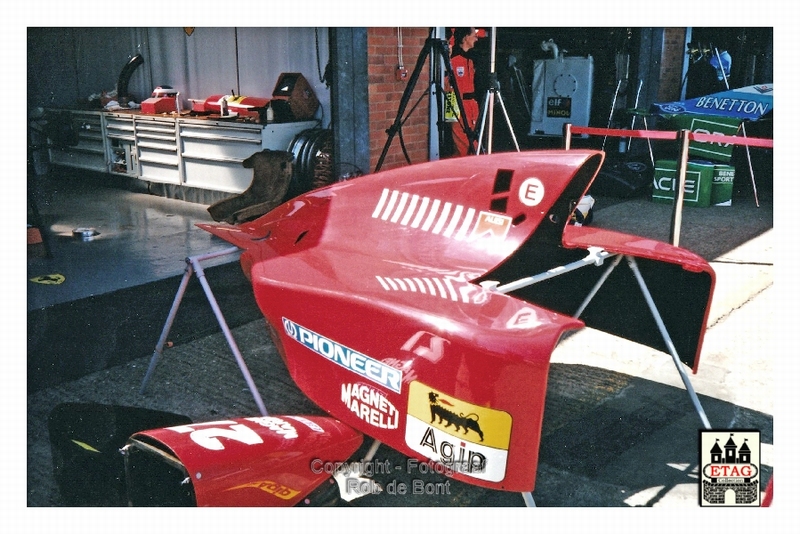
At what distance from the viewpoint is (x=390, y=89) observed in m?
7.07

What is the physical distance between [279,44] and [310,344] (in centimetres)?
560

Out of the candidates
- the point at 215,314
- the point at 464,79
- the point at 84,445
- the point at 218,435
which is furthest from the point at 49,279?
the point at 464,79

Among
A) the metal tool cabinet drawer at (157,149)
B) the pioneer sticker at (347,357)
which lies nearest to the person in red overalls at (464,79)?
the metal tool cabinet drawer at (157,149)

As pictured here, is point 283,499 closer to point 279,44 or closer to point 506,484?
point 506,484

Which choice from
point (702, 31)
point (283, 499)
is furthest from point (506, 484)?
point (702, 31)

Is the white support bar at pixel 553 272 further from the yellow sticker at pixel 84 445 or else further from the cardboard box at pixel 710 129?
the cardboard box at pixel 710 129

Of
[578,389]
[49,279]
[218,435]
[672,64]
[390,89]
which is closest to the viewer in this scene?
[218,435]

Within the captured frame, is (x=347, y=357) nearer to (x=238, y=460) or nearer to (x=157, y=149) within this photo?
(x=238, y=460)

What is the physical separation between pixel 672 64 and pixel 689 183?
3618 millimetres

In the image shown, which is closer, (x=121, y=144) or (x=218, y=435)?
(x=218, y=435)

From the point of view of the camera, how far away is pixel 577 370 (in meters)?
4.00

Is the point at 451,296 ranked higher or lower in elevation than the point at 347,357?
higher

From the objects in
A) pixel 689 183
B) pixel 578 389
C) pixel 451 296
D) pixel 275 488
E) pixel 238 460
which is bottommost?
pixel 578 389

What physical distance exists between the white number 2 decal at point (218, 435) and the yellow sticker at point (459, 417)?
23.3 inches
